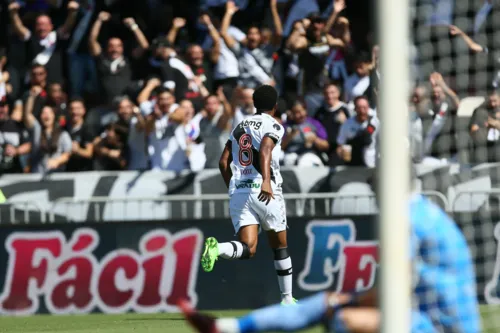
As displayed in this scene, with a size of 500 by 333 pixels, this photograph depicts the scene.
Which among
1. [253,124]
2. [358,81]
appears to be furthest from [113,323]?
[358,81]

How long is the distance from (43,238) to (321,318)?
7685mm

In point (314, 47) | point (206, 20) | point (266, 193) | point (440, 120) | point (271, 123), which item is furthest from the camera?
point (206, 20)

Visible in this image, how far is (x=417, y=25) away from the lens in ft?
28.5

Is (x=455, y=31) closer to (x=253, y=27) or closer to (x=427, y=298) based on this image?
(x=427, y=298)

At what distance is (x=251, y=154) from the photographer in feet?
36.4

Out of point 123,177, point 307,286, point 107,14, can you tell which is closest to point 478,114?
point 307,286

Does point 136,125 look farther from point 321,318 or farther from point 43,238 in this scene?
point 321,318

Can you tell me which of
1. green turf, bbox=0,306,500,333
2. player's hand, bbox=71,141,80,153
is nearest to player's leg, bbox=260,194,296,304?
green turf, bbox=0,306,500,333

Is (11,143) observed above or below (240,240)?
above

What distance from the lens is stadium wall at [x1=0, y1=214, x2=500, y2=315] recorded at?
13.0 m

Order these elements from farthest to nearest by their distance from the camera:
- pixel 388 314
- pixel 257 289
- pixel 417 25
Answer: pixel 257 289 → pixel 417 25 → pixel 388 314

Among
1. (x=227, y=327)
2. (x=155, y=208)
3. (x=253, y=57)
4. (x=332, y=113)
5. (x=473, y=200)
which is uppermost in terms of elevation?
(x=253, y=57)

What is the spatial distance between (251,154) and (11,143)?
4746mm

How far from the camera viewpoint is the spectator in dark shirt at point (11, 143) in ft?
47.8
